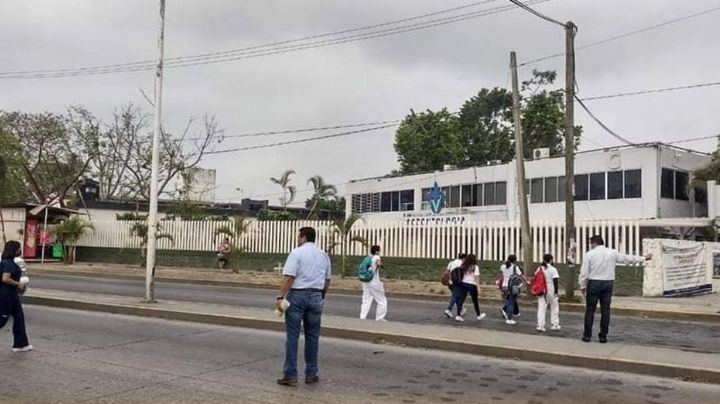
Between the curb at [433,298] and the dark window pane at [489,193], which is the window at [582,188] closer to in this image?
the dark window pane at [489,193]

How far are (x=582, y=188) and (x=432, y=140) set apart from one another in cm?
1852

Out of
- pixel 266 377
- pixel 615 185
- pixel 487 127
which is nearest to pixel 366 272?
pixel 266 377

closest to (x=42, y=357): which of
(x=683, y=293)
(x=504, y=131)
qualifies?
(x=683, y=293)

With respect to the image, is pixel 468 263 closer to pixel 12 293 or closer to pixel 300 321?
pixel 300 321

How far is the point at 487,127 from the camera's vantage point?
55.5 metres

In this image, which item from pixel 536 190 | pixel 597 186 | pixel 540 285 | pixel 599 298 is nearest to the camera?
pixel 599 298

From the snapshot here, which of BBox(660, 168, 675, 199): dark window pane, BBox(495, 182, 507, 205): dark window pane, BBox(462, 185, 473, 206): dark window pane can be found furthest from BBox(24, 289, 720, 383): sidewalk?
BBox(462, 185, 473, 206): dark window pane

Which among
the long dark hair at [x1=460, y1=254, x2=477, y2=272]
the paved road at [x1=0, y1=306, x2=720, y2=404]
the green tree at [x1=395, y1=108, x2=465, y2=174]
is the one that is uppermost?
the green tree at [x1=395, y1=108, x2=465, y2=174]

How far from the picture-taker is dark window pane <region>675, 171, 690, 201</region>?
31770mm

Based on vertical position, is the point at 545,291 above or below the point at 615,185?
below

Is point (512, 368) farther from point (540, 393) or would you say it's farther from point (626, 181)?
point (626, 181)

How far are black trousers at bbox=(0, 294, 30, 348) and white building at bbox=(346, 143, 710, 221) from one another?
89.2ft

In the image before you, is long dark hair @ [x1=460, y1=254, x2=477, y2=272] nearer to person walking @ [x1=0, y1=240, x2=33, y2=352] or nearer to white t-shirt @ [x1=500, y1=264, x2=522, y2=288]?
white t-shirt @ [x1=500, y1=264, x2=522, y2=288]

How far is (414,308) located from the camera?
16938mm
